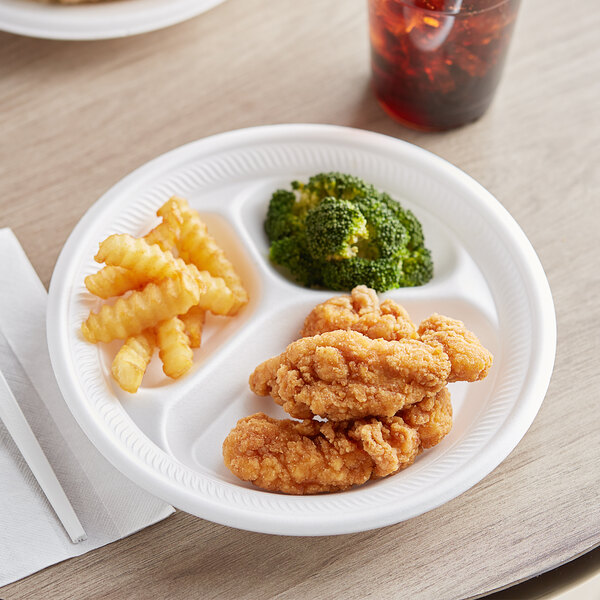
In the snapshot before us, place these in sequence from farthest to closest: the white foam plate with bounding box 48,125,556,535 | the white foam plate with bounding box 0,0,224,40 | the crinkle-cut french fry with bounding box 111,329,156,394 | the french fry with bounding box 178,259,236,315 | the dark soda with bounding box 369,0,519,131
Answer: the white foam plate with bounding box 0,0,224,40
the dark soda with bounding box 369,0,519,131
the french fry with bounding box 178,259,236,315
the crinkle-cut french fry with bounding box 111,329,156,394
the white foam plate with bounding box 48,125,556,535

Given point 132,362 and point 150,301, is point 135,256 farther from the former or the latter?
point 132,362

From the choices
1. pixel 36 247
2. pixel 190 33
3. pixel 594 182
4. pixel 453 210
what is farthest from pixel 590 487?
pixel 190 33

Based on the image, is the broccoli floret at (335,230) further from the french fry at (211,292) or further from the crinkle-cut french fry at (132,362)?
the crinkle-cut french fry at (132,362)

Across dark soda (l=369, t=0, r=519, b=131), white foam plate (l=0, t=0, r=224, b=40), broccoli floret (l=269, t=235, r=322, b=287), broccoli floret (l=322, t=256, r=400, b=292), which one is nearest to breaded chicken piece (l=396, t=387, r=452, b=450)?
broccoli floret (l=322, t=256, r=400, b=292)

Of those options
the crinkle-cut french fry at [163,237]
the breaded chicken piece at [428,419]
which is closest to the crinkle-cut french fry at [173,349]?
the crinkle-cut french fry at [163,237]

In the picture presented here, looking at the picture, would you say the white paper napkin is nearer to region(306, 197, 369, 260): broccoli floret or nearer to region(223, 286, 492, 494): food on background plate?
region(223, 286, 492, 494): food on background plate

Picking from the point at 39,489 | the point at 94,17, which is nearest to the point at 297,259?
the point at 39,489

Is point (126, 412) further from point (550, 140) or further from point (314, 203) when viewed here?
point (550, 140)
